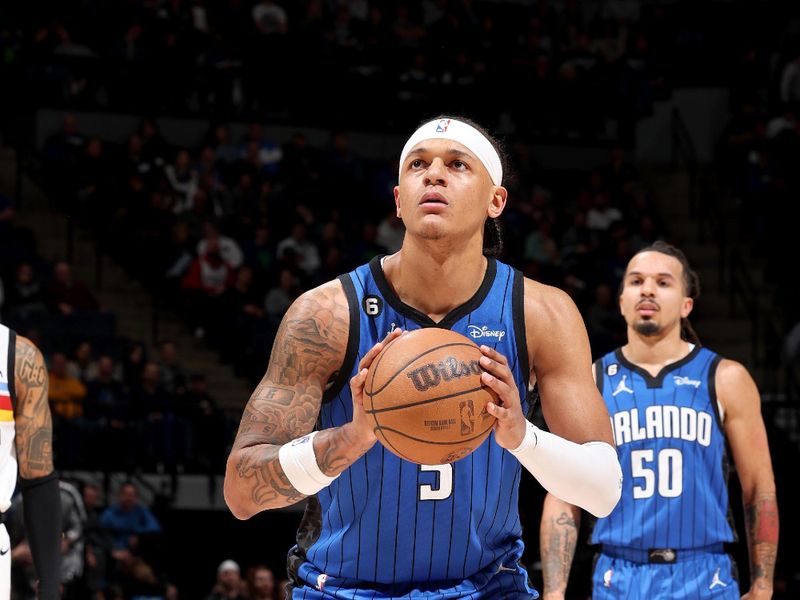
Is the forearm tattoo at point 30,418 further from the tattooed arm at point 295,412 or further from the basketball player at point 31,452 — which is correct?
the tattooed arm at point 295,412

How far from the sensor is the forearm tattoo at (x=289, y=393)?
421cm

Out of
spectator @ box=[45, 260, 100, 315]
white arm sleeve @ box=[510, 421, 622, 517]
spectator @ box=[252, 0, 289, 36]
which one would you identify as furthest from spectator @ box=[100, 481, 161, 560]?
spectator @ box=[252, 0, 289, 36]

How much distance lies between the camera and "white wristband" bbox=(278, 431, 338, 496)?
408 cm

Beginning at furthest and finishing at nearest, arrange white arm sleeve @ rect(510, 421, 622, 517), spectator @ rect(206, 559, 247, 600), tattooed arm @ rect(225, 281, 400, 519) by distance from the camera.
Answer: spectator @ rect(206, 559, 247, 600), white arm sleeve @ rect(510, 421, 622, 517), tattooed arm @ rect(225, 281, 400, 519)

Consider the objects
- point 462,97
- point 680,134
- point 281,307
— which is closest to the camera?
point 281,307

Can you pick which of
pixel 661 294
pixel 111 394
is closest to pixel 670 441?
pixel 661 294

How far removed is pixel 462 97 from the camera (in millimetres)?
20703

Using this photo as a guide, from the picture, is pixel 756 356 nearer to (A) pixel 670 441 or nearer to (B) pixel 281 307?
(B) pixel 281 307

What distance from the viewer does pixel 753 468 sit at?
22.8 feet

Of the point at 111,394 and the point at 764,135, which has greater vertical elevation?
the point at 764,135

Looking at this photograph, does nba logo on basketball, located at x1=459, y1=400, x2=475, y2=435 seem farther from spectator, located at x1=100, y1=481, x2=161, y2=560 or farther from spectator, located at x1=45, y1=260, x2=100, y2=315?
spectator, located at x1=45, y1=260, x2=100, y2=315

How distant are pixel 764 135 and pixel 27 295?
1113 cm

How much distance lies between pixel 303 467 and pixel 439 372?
1.76ft

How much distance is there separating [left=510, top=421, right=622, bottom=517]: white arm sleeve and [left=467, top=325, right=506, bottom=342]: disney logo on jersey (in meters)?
0.46
